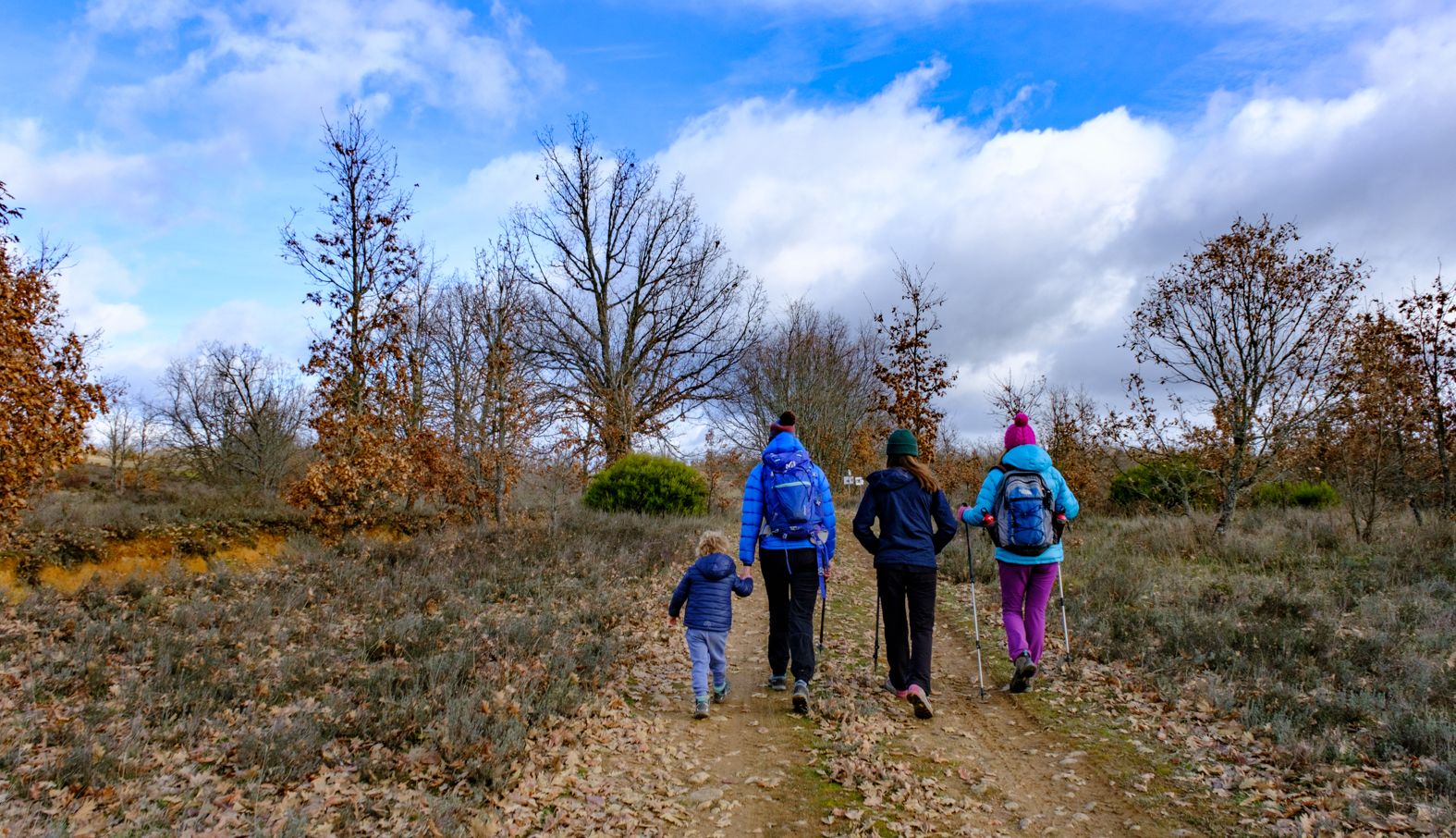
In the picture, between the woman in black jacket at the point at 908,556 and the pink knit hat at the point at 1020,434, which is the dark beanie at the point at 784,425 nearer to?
the woman in black jacket at the point at 908,556

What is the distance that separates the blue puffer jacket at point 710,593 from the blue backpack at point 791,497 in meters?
0.55

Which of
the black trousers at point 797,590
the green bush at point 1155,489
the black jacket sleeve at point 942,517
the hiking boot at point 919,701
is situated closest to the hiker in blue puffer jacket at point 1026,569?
the black jacket sleeve at point 942,517

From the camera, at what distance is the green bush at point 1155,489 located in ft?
60.3

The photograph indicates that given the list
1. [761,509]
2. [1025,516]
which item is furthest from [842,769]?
[1025,516]

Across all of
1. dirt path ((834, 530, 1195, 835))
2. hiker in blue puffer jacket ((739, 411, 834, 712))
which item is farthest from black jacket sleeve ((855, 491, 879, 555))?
dirt path ((834, 530, 1195, 835))

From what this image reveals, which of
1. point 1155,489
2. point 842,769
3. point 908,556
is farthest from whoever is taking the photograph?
point 1155,489

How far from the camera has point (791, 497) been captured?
638cm

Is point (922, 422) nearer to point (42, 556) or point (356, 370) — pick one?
point (356, 370)

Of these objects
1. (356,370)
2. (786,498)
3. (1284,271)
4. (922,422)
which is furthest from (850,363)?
(786,498)

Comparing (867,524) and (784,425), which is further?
(784,425)

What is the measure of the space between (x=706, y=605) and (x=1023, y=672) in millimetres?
2924

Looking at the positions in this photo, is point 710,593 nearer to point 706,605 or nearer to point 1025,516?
point 706,605

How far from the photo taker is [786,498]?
252 inches

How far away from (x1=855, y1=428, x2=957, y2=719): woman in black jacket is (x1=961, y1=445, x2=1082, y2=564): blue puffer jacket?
0.42 m
